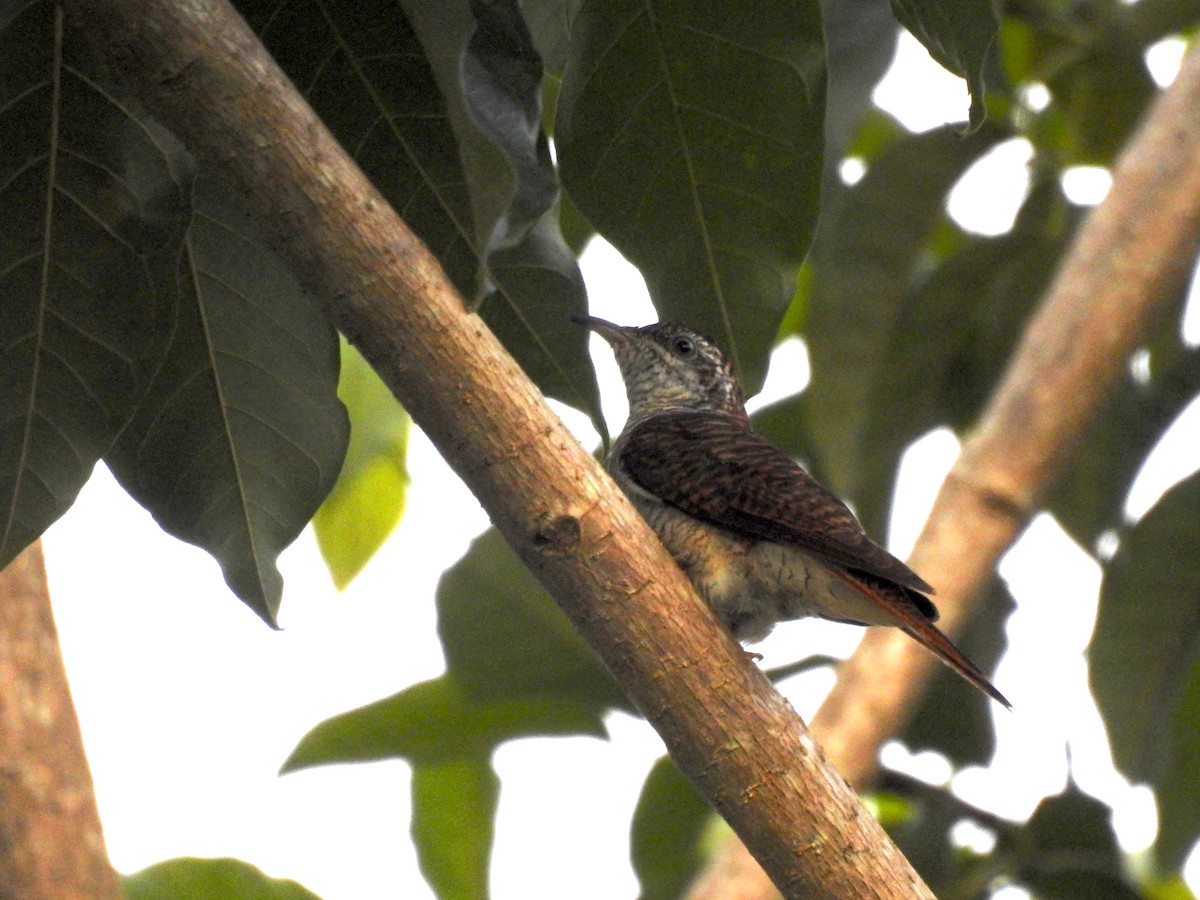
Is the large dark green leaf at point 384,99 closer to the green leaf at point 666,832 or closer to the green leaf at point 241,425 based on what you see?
the green leaf at point 241,425

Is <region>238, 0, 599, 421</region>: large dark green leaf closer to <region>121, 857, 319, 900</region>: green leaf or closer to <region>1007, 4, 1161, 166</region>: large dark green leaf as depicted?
<region>121, 857, 319, 900</region>: green leaf

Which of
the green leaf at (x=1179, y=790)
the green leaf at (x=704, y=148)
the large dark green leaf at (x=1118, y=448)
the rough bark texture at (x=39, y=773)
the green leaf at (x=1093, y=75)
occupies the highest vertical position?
the green leaf at (x=1093, y=75)

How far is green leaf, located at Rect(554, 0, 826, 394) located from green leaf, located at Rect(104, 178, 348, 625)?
1.71 feet

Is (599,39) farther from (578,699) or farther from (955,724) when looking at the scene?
(955,724)

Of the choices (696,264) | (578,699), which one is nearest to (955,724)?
(578,699)

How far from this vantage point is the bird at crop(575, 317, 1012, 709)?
287 centimetres

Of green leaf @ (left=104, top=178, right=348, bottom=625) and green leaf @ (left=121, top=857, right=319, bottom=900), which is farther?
green leaf @ (left=121, top=857, right=319, bottom=900)

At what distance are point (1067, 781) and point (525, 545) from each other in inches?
109

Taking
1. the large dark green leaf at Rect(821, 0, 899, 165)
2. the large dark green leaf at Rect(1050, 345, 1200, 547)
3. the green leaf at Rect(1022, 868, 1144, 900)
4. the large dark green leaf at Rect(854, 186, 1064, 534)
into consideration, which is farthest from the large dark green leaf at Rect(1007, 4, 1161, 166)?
the green leaf at Rect(1022, 868, 1144, 900)

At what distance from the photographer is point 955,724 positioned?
4434mm

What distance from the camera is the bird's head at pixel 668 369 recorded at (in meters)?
4.47

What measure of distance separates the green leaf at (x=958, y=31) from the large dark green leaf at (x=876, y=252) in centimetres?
218

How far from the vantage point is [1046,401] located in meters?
3.71

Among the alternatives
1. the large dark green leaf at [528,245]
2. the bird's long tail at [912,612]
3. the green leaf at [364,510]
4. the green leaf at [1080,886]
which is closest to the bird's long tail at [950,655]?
the bird's long tail at [912,612]
